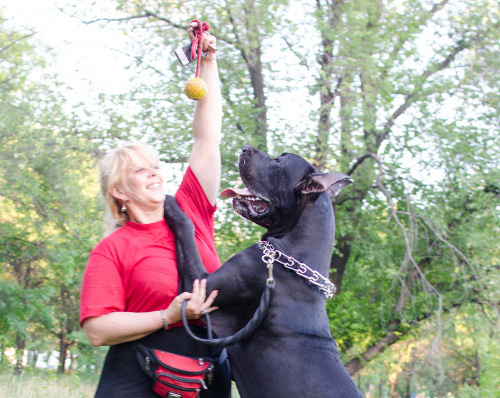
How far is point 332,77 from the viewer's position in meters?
9.56

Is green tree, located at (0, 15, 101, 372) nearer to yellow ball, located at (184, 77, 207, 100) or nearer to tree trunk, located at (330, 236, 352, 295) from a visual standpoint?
tree trunk, located at (330, 236, 352, 295)

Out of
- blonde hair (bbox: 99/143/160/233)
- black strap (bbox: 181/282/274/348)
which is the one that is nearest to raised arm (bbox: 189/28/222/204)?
blonde hair (bbox: 99/143/160/233)

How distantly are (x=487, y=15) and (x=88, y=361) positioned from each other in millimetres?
10650

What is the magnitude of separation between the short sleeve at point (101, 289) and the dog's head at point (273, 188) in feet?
2.37

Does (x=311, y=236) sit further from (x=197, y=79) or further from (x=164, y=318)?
(x=197, y=79)

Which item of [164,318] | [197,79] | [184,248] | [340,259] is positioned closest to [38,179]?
[340,259]

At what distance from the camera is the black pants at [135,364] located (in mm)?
2152

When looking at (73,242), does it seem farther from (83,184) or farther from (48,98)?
(48,98)

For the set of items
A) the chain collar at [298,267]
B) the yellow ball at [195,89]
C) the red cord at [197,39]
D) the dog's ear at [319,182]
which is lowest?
the chain collar at [298,267]

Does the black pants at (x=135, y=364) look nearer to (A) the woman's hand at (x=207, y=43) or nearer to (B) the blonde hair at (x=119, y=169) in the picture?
(B) the blonde hair at (x=119, y=169)

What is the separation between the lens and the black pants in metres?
2.15

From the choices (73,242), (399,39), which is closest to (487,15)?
(399,39)

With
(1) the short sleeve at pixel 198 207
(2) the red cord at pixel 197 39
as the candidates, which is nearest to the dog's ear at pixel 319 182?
(1) the short sleeve at pixel 198 207

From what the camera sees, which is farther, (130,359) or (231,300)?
(231,300)
